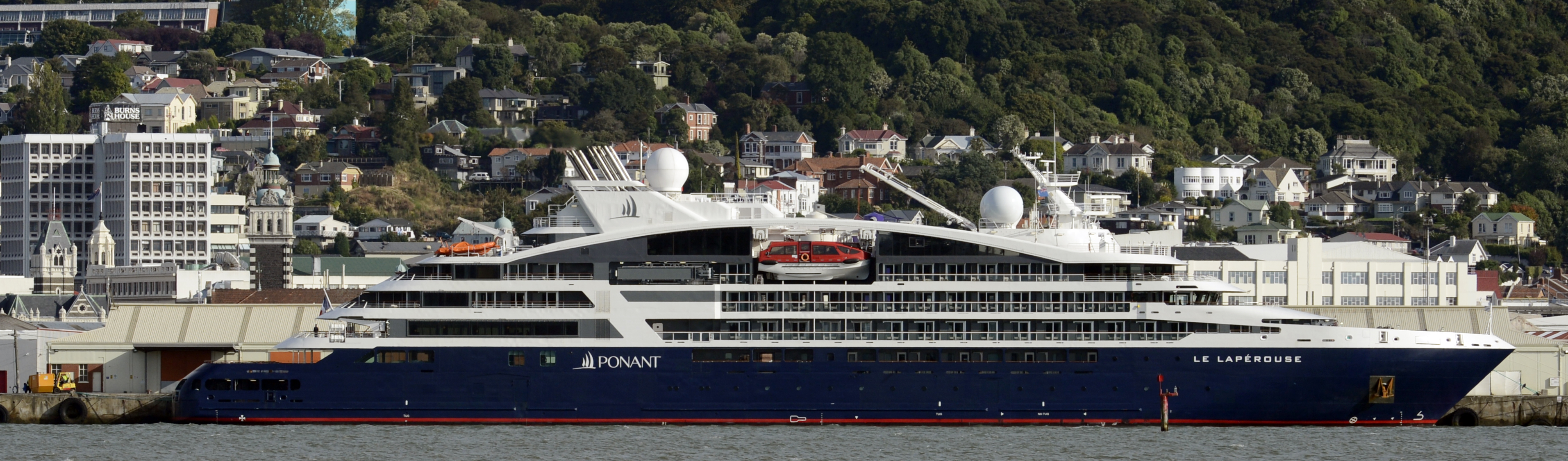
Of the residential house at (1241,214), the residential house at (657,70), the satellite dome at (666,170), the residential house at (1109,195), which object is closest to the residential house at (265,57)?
the residential house at (657,70)

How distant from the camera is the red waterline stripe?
50.7 metres

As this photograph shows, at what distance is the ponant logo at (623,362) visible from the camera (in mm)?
50938

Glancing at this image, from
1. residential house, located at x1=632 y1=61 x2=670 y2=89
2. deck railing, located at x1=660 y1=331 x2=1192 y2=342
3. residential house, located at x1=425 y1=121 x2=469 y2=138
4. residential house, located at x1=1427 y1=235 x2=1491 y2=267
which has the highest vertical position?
residential house, located at x1=632 y1=61 x2=670 y2=89

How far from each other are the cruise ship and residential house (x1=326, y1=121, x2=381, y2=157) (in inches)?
3155

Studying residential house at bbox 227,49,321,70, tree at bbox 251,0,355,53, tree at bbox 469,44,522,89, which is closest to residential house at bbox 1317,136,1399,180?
tree at bbox 469,44,522,89

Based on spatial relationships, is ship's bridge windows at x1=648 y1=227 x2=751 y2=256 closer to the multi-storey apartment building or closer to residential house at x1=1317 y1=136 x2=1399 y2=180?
the multi-storey apartment building

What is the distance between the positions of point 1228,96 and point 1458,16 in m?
24.5

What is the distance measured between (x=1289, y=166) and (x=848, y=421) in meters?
83.1

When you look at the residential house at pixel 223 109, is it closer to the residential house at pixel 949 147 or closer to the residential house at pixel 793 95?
the residential house at pixel 793 95

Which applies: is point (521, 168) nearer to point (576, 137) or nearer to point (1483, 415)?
point (576, 137)

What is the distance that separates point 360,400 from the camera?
51250 millimetres

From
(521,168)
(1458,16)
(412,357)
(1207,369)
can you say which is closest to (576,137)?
(412,357)

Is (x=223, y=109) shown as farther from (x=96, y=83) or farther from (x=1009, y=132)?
(x=1009, y=132)

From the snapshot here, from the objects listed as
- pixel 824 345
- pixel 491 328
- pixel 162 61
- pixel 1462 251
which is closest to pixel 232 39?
pixel 162 61
